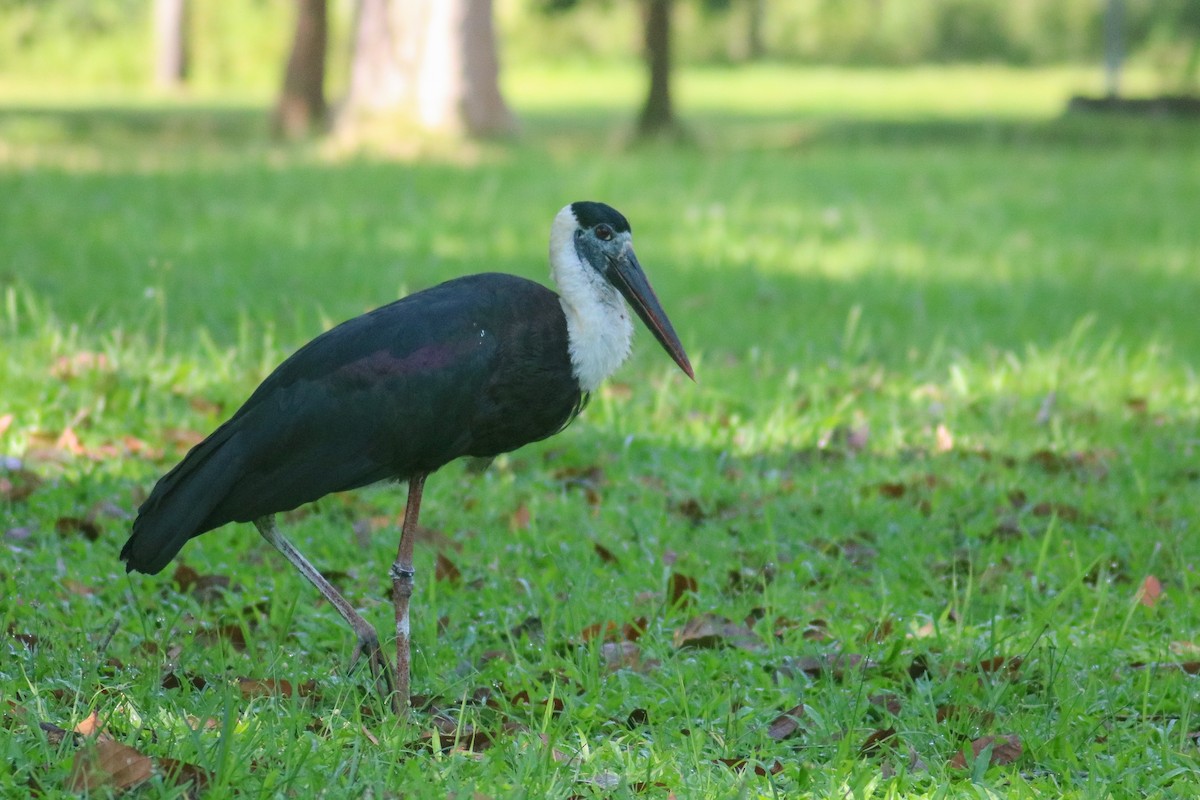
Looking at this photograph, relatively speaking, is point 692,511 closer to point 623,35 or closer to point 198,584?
point 198,584

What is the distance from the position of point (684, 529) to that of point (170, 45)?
1315 inches

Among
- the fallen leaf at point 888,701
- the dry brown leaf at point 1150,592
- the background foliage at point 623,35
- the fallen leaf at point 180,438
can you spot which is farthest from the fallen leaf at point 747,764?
the background foliage at point 623,35

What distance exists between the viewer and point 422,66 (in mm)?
16328

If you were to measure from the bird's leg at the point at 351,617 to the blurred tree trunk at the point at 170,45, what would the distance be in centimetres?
3325

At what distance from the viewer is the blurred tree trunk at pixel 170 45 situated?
115 ft

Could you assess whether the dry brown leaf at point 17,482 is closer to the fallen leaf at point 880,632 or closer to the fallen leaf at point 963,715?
the fallen leaf at point 880,632

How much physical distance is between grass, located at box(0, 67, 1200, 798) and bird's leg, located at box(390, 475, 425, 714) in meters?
0.10

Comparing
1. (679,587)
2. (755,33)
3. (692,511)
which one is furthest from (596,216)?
(755,33)

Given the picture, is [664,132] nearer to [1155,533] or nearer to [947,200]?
[947,200]

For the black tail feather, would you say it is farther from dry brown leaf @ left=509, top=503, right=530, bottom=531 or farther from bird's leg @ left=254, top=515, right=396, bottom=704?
dry brown leaf @ left=509, top=503, right=530, bottom=531

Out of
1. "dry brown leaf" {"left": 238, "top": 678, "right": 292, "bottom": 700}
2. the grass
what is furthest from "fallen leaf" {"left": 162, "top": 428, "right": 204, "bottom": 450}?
"dry brown leaf" {"left": 238, "top": 678, "right": 292, "bottom": 700}

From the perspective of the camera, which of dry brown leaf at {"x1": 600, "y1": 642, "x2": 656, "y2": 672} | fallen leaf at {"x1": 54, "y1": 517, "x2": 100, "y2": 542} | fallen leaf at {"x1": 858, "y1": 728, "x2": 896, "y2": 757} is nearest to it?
fallen leaf at {"x1": 858, "y1": 728, "x2": 896, "y2": 757}

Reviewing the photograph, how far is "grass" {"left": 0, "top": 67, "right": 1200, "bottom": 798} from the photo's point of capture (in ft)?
10.8

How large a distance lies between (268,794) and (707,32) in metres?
41.5
